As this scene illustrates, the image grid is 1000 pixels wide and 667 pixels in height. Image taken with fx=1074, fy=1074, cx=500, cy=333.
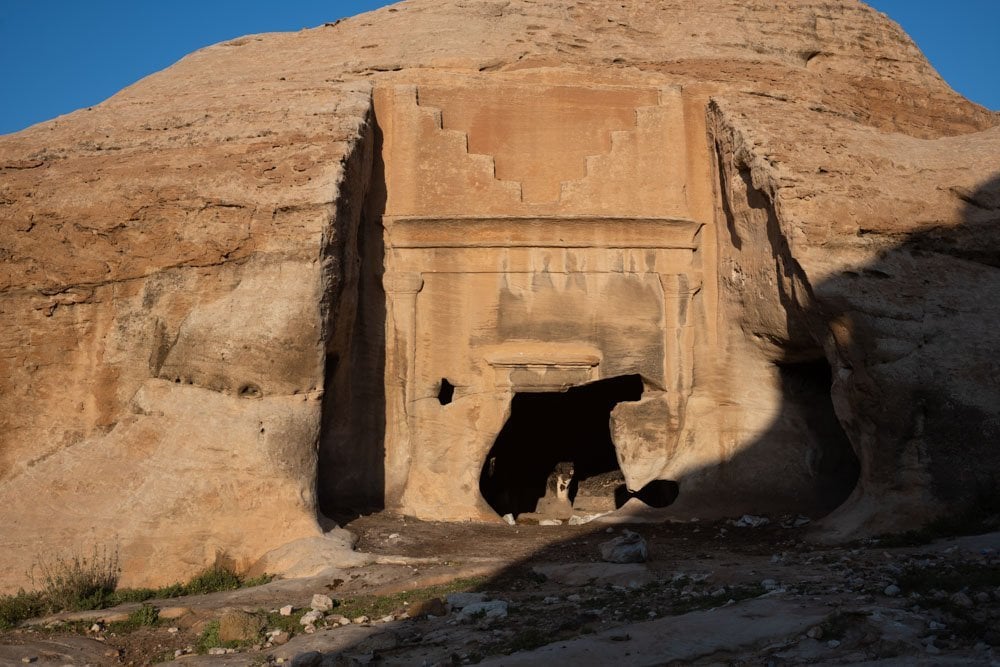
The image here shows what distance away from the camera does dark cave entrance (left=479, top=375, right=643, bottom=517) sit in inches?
558

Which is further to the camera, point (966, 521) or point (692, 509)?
point (692, 509)

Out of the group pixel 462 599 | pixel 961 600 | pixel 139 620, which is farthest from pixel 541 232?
pixel 961 600

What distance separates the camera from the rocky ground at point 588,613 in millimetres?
5418

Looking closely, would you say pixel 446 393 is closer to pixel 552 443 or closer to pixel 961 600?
pixel 552 443

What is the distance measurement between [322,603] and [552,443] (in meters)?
7.60

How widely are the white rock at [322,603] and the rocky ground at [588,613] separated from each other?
0.04ft

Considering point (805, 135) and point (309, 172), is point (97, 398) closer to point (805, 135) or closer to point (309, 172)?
point (309, 172)

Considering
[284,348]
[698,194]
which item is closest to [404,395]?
[284,348]

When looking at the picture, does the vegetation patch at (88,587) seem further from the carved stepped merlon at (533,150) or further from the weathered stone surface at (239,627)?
the carved stepped merlon at (533,150)

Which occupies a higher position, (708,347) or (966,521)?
(708,347)

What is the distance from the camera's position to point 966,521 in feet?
27.5

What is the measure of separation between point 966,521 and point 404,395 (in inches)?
217

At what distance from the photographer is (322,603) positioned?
281 inches

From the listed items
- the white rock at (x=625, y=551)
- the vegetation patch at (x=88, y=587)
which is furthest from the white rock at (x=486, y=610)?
the vegetation patch at (x=88, y=587)
